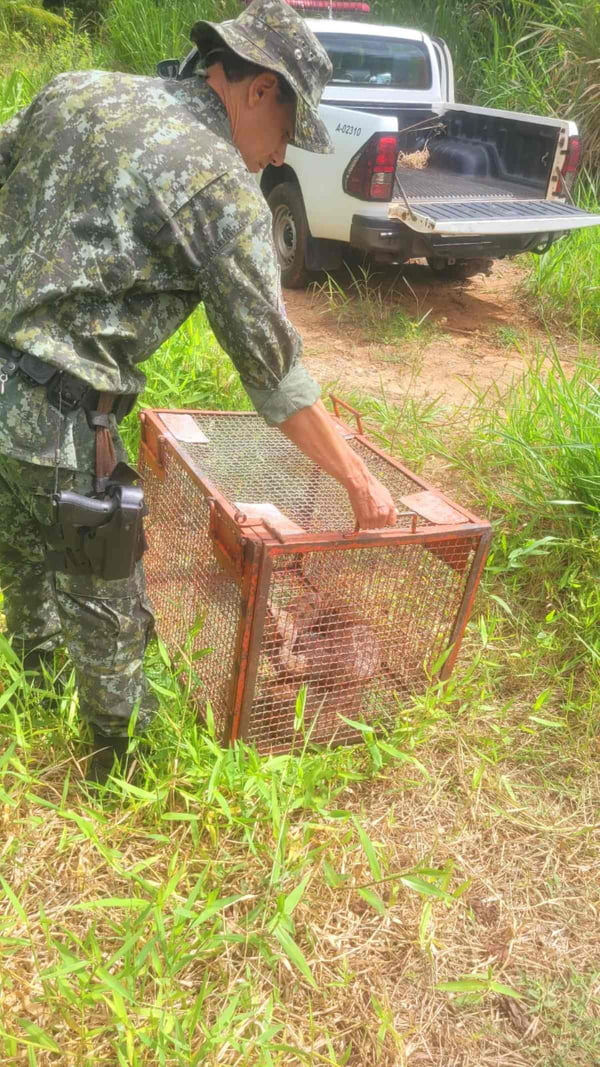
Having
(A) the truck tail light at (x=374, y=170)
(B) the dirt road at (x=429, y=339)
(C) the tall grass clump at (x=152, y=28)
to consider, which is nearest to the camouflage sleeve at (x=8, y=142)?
(B) the dirt road at (x=429, y=339)

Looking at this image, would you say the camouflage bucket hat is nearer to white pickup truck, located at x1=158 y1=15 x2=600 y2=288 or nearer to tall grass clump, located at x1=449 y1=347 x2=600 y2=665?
tall grass clump, located at x1=449 y1=347 x2=600 y2=665

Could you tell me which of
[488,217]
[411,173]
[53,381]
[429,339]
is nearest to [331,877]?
[53,381]

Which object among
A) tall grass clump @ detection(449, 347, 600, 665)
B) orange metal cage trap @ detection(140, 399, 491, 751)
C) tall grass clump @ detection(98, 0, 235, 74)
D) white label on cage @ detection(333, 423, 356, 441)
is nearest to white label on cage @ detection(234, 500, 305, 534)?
orange metal cage trap @ detection(140, 399, 491, 751)

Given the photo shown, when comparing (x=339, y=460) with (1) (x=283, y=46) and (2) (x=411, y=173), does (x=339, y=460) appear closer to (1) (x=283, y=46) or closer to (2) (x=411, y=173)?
(1) (x=283, y=46)

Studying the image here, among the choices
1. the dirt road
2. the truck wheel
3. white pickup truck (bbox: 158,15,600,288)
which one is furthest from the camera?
the truck wheel

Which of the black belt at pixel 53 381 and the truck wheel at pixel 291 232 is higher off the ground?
the black belt at pixel 53 381

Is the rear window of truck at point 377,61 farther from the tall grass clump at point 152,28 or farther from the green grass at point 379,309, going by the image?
the tall grass clump at point 152,28

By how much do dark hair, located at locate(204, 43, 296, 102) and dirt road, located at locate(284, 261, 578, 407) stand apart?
232cm

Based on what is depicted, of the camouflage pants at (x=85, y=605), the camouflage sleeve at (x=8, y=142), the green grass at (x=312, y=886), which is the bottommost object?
the green grass at (x=312, y=886)

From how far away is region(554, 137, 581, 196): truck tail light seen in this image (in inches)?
219

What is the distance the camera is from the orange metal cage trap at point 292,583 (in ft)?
6.75

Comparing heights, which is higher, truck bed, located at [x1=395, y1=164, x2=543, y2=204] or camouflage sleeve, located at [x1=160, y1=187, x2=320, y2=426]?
camouflage sleeve, located at [x1=160, y1=187, x2=320, y2=426]

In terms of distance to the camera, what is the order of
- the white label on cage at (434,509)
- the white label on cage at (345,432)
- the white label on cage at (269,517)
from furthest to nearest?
1. the white label on cage at (345,432)
2. the white label on cage at (434,509)
3. the white label on cage at (269,517)

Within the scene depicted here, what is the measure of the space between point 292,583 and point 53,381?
0.73 m
